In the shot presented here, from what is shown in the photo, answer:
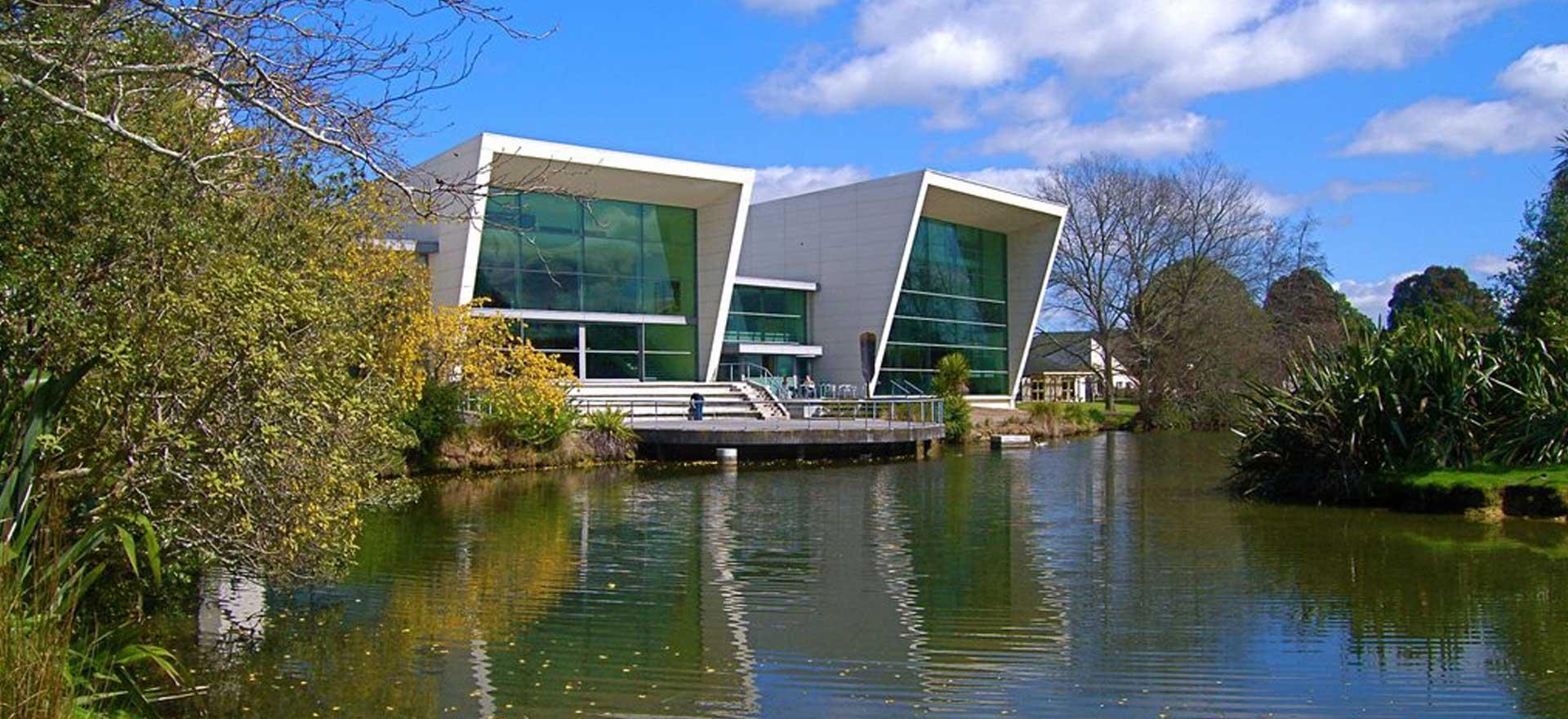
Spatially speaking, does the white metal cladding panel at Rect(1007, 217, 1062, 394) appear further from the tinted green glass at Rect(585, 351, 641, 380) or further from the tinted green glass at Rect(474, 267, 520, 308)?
the tinted green glass at Rect(474, 267, 520, 308)

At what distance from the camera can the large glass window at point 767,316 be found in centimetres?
4475

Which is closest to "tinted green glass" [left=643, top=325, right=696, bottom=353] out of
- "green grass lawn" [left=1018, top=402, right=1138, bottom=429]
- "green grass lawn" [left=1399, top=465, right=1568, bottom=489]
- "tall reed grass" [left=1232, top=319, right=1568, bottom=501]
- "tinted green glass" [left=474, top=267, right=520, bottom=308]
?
"tinted green glass" [left=474, top=267, right=520, bottom=308]

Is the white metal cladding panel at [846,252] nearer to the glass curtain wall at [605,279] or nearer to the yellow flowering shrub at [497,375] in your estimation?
the glass curtain wall at [605,279]

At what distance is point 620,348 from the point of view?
39281 millimetres

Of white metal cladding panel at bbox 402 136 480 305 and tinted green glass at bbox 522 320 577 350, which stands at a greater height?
white metal cladding panel at bbox 402 136 480 305

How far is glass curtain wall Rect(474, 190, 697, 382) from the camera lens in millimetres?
35875

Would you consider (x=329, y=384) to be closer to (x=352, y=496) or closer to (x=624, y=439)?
(x=352, y=496)

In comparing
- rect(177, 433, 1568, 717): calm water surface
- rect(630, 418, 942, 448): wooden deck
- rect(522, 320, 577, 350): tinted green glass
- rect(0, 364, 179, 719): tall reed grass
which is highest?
rect(522, 320, 577, 350): tinted green glass

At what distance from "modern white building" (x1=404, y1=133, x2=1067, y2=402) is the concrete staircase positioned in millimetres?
1041

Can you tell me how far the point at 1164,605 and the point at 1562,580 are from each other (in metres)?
4.00

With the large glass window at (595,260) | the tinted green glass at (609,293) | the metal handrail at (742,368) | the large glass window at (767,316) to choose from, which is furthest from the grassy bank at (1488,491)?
the large glass window at (767,316)

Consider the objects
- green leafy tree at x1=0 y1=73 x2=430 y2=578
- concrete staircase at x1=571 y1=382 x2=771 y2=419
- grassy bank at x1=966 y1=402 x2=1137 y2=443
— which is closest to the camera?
green leafy tree at x1=0 y1=73 x2=430 y2=578

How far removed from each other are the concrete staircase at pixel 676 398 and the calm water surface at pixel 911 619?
58.7 feet

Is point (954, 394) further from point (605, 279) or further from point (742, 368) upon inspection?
point (605, 279)
